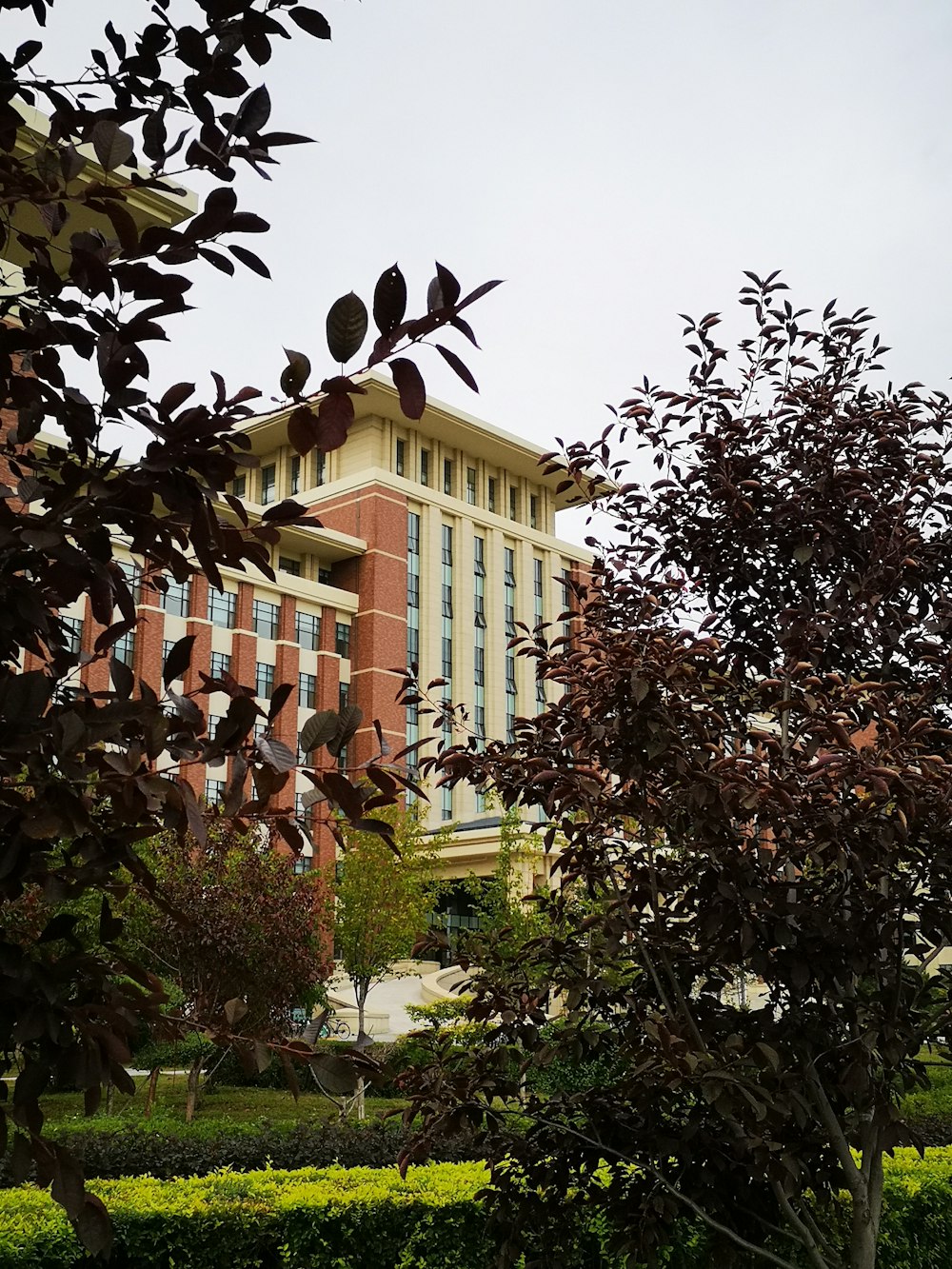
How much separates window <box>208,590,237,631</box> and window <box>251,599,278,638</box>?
3.09 ft

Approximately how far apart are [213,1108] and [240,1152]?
9920mm

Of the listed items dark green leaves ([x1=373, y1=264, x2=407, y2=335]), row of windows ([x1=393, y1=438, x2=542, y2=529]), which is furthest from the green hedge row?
row of windows ([x1=393, y1=438, x2=542, y2=529])

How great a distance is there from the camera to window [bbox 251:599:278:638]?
44969mm

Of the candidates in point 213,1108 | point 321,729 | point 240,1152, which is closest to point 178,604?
point 213,1108

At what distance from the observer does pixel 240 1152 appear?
8711mm

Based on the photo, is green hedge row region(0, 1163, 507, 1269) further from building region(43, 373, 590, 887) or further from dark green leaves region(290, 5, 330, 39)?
building region(43, 373, 590, 887)

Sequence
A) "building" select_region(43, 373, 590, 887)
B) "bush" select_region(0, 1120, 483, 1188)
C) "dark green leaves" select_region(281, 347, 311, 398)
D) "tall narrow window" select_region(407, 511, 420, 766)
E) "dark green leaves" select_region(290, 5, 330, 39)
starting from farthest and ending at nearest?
1. "tall narrow window" select_region(407, 511, 420, 766)
2. "building" select_region(43, 373, 590, 887)
3. "bush" select_region(0, 1120, 483, 1188)
4. "dark green leaves" select_region(290, 5, 330, 39)
5. "dark green leaves" select_region(281, 347, 311, 398)

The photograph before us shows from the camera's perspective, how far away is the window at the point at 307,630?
46.8m

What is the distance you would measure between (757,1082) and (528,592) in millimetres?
52177

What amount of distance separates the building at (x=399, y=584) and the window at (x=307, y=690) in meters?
0.07

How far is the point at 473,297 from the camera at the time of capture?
1.57m

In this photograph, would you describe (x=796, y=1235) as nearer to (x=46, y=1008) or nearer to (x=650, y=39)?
(x=46, y=1008)

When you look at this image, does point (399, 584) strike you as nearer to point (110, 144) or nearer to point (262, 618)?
point (262, 618)

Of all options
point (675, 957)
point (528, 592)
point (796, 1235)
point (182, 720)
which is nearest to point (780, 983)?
point (675, 957)
